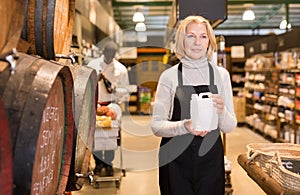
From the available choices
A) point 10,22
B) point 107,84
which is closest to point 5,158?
point 10,22

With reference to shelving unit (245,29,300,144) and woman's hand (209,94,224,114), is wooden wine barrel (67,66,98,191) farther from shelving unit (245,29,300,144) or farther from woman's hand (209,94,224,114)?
shelving unit (245,29,300,144)

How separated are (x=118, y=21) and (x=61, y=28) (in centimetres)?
1810

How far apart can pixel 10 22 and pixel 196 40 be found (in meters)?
1.24

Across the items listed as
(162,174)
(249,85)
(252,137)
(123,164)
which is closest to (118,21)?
(249,85)

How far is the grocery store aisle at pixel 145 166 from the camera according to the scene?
215 inches

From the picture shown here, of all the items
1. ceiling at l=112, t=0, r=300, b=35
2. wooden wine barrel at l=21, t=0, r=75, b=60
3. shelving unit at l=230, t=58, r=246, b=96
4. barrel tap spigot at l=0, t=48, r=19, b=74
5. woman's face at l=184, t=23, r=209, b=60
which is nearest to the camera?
barrel tap spigot at l=0, t=48, r=19, b=74

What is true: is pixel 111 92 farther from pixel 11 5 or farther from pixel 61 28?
pixel 11 5

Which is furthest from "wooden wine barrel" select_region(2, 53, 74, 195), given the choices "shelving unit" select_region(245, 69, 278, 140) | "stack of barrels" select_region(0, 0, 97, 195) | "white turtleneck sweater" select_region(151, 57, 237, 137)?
"shelving unit" select_region(245, 69, 278, 140)

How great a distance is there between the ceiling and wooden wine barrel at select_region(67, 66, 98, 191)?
12.4 m

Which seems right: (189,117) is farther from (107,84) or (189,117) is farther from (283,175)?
(107,84)

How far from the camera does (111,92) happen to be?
5742 mm

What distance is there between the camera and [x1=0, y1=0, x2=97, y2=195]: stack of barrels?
1112 millimetres

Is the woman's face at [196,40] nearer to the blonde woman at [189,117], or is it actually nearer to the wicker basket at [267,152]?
the blonde woman at [189,117]

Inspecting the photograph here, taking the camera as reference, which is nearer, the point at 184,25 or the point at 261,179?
the point at 261,179
